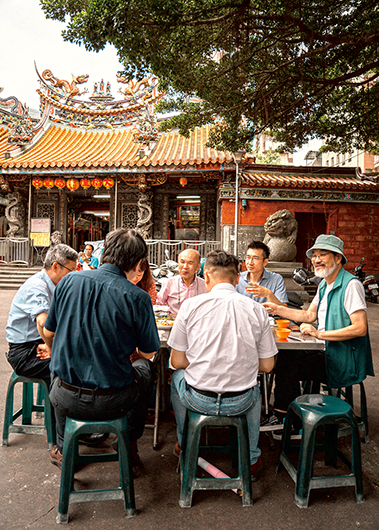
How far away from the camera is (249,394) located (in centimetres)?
188

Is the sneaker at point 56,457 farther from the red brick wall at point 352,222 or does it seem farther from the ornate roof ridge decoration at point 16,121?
the ornate roof ridge decoration at point 16,121

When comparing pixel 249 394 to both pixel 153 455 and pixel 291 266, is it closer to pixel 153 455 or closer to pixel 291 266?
pixel 153 455

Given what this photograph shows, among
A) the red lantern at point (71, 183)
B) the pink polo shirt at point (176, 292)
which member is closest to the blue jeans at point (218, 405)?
the pink polo shirt at point (176, 292)

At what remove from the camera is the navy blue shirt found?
171 cm

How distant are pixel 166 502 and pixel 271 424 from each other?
3.29 ft

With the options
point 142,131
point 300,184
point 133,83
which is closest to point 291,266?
point 300,184

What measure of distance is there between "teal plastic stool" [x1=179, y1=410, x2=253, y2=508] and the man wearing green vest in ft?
2.58

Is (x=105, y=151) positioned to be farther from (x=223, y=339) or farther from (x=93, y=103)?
(x=223, y=339)

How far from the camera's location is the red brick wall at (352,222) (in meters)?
10.8

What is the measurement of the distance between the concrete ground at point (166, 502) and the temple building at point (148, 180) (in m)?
8.29

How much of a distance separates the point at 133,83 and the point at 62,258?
39.4 feet

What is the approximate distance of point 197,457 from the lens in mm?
1864

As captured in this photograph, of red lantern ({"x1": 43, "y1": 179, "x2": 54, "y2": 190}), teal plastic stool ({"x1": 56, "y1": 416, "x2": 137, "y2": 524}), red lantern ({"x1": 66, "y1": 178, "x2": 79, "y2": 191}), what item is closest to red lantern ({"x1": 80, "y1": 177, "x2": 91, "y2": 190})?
red lantern ({"x1": 66, "y1": 178, "x2": 79, "y2": 191})

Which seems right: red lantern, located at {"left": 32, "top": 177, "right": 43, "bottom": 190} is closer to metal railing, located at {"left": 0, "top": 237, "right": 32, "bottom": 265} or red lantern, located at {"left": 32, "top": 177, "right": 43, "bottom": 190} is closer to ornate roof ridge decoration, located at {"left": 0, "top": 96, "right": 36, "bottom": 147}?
ornate roof ridge decoration, located at {"left": 0, "top": 96, "right": 36, "bottom": 147}
